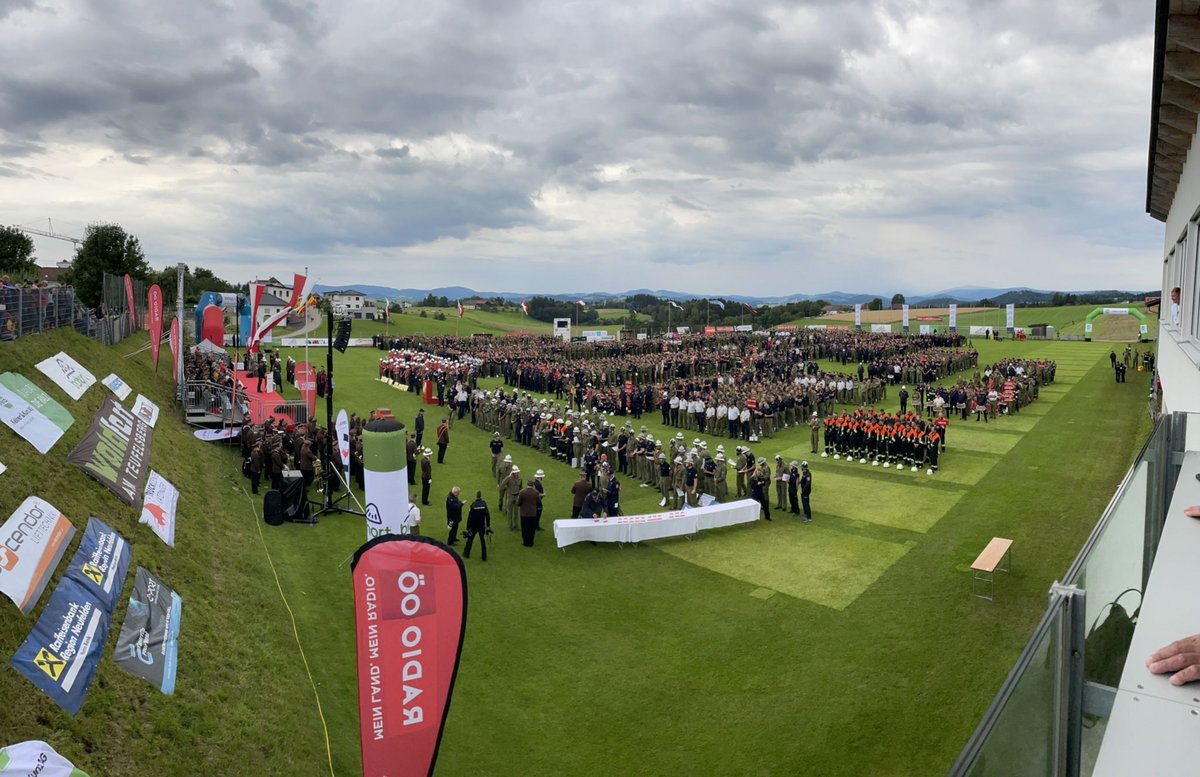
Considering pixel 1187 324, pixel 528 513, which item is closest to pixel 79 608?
pixel 528 513

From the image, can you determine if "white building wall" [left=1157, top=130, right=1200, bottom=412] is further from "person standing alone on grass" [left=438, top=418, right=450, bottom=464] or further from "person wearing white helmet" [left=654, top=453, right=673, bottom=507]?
"person standing alone on grass" [left=438, top=418, right=450, bottom=464]

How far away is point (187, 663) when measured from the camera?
894 centimetres

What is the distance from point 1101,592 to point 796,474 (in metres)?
15.1

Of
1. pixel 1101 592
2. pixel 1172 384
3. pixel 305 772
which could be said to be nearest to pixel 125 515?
pixel 305 772

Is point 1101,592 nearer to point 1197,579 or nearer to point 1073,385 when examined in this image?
point 1197,579

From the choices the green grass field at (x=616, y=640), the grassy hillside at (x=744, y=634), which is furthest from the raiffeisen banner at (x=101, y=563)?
the grassy hillside at (x=744, y=634)

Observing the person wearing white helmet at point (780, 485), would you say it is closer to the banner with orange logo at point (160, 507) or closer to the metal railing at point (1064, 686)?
the banner with orange logo at point (160, 507)

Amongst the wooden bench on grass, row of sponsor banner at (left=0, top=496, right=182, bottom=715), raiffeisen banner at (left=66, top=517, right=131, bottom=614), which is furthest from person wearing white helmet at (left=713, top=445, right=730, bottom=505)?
raiffeisen banner at (left=66, top=517, right=131, bottom=614)

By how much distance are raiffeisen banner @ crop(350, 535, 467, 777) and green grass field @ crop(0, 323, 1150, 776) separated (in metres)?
2.61

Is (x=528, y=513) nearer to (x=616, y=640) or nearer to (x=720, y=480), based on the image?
(x=616, y=640)

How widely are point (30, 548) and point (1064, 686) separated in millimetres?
10160

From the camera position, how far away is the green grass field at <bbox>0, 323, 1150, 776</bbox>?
8.35m

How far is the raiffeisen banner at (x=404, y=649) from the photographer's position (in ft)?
20.2

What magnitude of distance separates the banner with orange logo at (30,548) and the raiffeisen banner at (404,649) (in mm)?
4293
